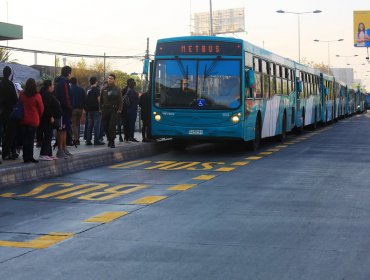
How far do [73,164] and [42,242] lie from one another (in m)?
7.37

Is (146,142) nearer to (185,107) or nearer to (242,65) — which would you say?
(185,107)

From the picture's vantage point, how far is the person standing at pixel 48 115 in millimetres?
13711

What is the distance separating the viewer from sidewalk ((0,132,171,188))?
12164 mm

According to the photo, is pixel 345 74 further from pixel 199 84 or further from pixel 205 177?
pixel 205 177

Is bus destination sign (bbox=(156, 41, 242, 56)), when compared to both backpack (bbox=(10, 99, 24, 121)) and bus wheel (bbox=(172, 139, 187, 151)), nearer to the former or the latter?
bus wheel (bbox=(172, 139, 187, 151))

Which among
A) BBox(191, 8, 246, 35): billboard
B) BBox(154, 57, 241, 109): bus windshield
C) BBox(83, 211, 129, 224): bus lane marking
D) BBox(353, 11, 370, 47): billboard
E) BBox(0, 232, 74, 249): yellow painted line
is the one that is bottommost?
BBox(0, 232, 74, 249): yellow painted line

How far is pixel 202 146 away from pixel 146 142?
263 cm

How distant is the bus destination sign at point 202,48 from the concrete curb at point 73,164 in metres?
2.67

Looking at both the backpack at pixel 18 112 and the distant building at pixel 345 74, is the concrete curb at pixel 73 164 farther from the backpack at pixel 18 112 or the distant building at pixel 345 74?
the distant building at pixel 345 74

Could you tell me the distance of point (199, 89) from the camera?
1734 centimetres

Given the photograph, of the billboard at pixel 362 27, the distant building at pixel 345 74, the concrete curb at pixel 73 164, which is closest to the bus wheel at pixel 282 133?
the concrete curb at pixel 73 164

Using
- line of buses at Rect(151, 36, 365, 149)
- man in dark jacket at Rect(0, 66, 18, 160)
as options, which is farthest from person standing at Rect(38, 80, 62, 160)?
line of buses at Rect(151, 36, 365, 149)

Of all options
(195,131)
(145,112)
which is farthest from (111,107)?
(145,112)

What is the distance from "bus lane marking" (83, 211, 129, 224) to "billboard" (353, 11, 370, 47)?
6638cm
